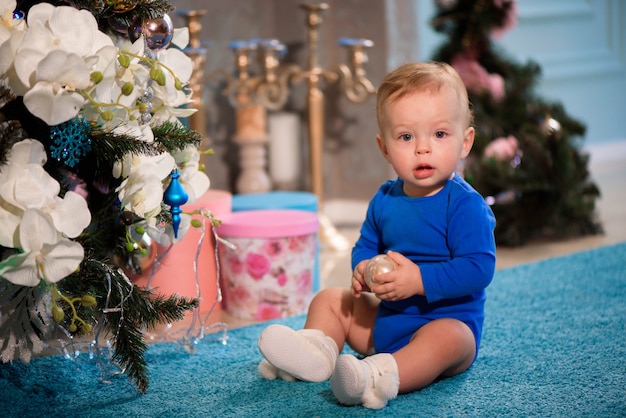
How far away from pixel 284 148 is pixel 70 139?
159cm

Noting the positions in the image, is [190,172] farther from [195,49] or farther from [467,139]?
[195,49]

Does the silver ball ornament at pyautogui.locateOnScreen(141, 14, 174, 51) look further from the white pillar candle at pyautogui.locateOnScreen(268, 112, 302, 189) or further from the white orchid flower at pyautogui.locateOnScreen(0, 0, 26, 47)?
the white pillar candle at pyautogui.locateOnScreen(268, 112, 302, 189)

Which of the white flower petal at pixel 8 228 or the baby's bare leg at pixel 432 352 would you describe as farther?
the baby's bare leg at pixel 432 352

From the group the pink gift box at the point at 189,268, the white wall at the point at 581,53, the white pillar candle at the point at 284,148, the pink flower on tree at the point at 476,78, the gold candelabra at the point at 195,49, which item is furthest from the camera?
the white wall at the point at 581,53

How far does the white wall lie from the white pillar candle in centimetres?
107

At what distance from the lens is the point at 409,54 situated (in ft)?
8.55

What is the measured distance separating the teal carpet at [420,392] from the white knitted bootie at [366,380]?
0.02m

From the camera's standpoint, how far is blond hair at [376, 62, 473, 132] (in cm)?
129

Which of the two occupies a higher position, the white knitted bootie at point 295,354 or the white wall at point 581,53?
the white wall at point 581,53

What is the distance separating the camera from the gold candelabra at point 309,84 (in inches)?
91.7

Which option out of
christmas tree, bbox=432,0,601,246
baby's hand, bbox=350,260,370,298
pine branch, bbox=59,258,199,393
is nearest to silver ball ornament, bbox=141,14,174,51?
pine branch, bbox=59,258,199,393

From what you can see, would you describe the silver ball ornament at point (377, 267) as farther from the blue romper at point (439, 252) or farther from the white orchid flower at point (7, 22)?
the white orchid flower at point (7, 22)

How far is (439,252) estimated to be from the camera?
1309 mm

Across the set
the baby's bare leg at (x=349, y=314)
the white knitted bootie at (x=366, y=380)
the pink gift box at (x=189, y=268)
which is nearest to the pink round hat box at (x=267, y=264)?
the pink gift box at (x=189, y=268)
